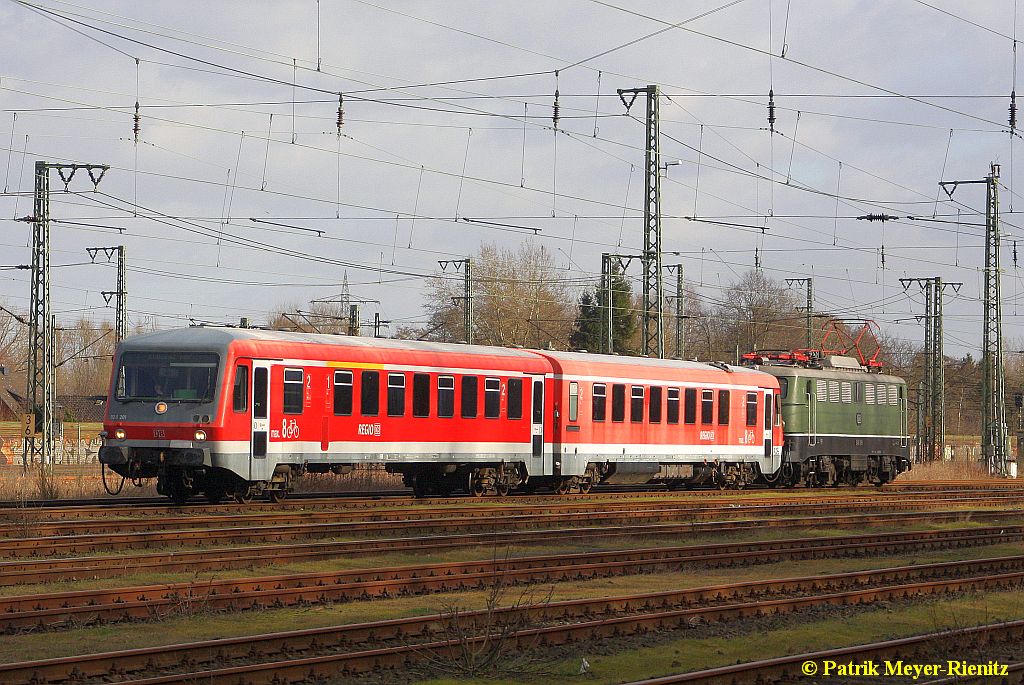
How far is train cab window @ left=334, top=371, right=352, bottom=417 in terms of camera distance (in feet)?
85.1

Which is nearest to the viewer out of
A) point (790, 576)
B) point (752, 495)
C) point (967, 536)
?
point (790, 576)

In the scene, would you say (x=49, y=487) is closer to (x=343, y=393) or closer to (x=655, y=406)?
(x=343, y=393)

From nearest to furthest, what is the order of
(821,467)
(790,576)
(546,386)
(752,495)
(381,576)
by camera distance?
(381,576), (790,576), (546,386), (752,495), (821,467)

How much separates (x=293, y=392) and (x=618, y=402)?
31.5ft

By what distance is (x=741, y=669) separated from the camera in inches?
419

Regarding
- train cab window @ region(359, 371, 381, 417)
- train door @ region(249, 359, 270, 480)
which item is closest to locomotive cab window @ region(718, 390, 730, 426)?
train cab window @ region(359, 371, 381, 417)

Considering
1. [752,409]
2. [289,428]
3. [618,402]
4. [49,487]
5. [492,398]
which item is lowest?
[49,487]

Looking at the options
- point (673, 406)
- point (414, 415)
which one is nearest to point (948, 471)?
point (673, 406)

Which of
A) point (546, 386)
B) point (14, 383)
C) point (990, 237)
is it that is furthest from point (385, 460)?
point (14, 383)

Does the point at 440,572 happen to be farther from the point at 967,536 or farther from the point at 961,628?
the point at 967,536

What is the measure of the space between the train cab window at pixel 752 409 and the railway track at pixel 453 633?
19348 millimetres

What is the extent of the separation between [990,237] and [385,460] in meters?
31.7

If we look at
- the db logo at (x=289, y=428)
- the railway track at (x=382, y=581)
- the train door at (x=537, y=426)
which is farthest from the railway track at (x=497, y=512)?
the railway track at (x=382, y=581)

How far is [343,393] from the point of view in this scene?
26094 mm
